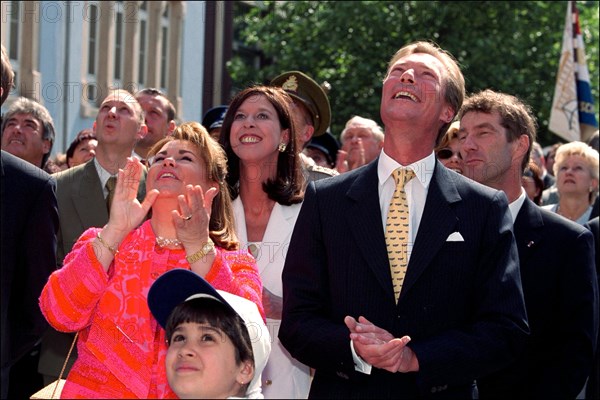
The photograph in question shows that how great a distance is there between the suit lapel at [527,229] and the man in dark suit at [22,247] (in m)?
2.14

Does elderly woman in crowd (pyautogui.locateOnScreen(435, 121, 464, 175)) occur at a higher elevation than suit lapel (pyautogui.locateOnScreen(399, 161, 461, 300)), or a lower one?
lower

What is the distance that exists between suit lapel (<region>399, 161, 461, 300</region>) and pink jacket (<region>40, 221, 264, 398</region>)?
0.72m

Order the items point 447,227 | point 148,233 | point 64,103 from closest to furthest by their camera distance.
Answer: point 447,227
point 148,233
point 64,103

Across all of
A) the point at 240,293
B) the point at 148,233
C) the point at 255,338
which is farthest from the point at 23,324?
the point at 255,338

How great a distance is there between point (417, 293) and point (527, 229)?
1299mm

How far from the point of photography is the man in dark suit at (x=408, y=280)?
430 cm

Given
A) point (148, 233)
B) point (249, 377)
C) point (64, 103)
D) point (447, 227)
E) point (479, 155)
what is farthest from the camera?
point (64, 103)

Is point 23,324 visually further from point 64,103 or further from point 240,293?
point 64,103

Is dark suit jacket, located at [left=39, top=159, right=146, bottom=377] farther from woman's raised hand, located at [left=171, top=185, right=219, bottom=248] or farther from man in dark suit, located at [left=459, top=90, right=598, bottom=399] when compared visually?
man in dark suit, located at [left=459, top=90, right=598, bottom=399]

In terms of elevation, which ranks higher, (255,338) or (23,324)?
(255,338)

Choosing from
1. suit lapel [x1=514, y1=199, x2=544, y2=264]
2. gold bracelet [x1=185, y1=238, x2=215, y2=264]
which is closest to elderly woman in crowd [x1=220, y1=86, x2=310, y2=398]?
gold bracelet [x1=185, y1=238, x2=215, y2=264]

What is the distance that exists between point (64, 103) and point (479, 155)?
16.8 meters

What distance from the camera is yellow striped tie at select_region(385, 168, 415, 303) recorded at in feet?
14.7

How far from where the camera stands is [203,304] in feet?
13.9
